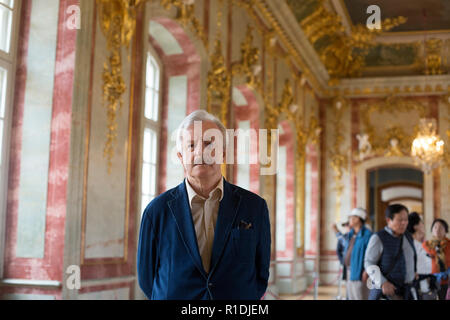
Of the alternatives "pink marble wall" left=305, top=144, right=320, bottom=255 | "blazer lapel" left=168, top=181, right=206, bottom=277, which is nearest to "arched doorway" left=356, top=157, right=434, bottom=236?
"pink marble wall" left=305, top=144, right=320, bottom=255

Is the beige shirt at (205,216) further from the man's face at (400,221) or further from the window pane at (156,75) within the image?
the window pane at (156,75)

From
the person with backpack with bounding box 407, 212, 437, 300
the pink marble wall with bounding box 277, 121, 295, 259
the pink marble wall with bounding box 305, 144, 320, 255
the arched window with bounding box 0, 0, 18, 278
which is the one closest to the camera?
the arched window with bounding box 0, 0, 18, 278

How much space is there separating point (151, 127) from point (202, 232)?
6354 millimetres

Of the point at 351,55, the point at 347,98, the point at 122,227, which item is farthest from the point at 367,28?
the point at 122,227

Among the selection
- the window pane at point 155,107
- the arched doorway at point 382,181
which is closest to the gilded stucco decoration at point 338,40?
the arched doorway at point 382,181

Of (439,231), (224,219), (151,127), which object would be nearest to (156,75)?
(151,127)

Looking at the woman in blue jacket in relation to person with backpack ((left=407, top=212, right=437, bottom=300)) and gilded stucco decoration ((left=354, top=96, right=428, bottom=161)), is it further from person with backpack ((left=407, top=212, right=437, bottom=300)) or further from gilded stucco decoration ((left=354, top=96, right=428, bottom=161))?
gilded stucco decoration ((left=354, top=96, right=428, bottom=161))

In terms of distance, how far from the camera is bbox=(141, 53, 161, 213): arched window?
8156 millimetres

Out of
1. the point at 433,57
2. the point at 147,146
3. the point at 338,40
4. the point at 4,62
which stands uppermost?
the point at 338,40

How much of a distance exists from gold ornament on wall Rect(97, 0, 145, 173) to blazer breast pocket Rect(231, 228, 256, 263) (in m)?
3.93

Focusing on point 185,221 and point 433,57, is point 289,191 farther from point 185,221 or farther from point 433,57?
point 185,221

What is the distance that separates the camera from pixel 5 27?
532 centimetres

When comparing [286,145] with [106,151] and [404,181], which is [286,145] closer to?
[404,181]
